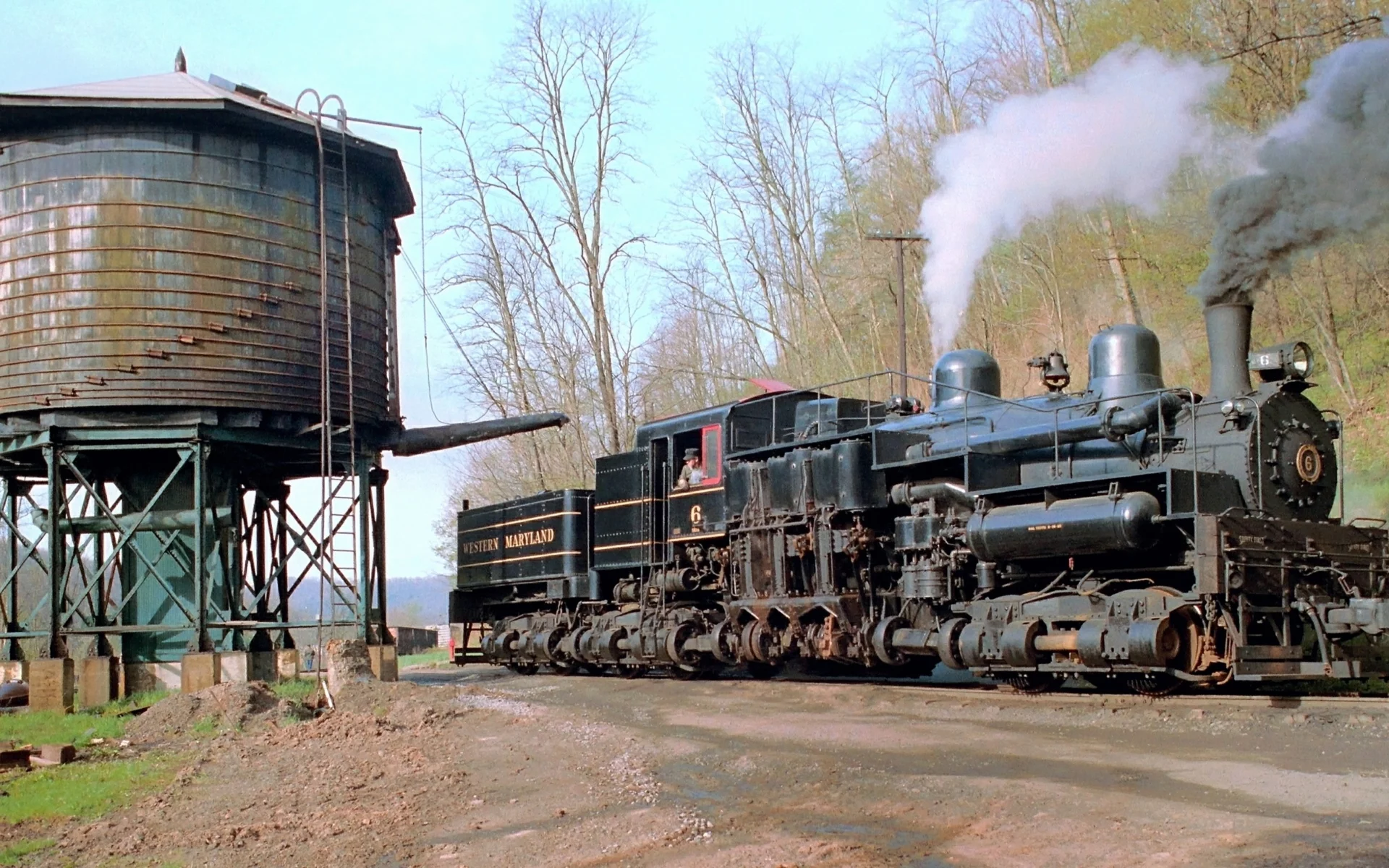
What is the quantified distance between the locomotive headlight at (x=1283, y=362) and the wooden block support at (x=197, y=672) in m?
15.3

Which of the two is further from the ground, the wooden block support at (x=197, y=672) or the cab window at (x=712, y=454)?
the cab window at (x=712, y=454)

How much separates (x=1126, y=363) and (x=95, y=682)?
1607 cm

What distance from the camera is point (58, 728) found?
15891mm

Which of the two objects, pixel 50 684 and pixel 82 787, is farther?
pixel 50 684

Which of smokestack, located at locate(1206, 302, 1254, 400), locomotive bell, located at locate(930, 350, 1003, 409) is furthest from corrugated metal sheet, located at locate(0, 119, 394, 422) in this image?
smokestack, located at locate(1206, 302, 1254, 400)

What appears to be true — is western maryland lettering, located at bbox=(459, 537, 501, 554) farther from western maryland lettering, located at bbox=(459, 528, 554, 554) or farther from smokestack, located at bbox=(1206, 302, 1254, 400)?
smokestack, located at bbox=(1206, 302, 1254, 400)

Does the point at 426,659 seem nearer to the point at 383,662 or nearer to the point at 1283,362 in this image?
the point at 383,662

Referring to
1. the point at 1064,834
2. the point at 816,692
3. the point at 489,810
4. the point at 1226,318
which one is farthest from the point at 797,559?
the point at 1064,834

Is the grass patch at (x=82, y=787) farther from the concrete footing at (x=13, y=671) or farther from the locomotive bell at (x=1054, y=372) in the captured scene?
the locomotive bell at (x=1054, y=372)

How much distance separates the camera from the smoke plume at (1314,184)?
11930mm

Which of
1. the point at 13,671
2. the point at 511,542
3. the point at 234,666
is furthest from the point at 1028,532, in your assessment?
the point at 13,671

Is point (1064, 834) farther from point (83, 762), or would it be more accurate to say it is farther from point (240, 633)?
point (240, 633)

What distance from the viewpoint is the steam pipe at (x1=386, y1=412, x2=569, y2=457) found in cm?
2288

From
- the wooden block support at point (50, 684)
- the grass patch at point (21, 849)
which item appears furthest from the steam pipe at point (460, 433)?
the grass patch at point (21, 849)
